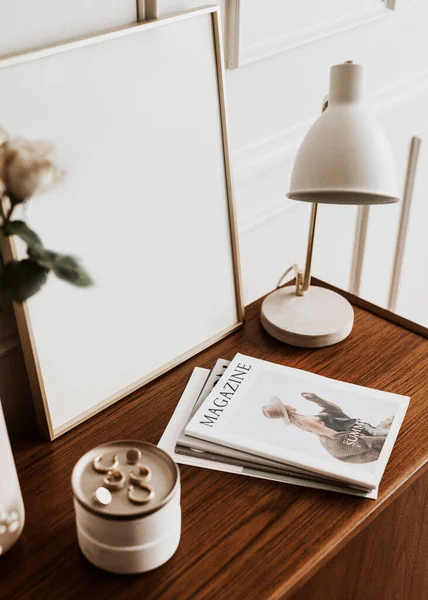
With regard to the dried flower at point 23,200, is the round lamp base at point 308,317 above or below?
below

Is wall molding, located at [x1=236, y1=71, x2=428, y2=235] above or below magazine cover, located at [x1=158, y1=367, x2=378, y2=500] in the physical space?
above

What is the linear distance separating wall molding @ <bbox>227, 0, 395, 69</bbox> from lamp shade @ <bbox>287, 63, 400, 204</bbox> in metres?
0.16

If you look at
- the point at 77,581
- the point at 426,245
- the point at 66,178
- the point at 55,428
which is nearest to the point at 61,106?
the point at 66,178

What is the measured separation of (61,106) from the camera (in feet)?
2.25

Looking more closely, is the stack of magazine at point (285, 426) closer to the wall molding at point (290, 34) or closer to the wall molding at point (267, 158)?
the wall molding at point (267, 158)

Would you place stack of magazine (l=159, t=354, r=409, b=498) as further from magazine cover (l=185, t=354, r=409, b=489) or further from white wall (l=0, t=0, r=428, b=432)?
white wall (l=0, t=0, r=428, b=432)

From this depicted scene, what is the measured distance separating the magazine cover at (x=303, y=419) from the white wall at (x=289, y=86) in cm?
29

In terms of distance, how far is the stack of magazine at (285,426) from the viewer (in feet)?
2.39

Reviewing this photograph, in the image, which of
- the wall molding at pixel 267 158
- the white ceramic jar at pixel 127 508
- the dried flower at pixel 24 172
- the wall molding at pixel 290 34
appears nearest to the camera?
the dried flower at pixel 24 172

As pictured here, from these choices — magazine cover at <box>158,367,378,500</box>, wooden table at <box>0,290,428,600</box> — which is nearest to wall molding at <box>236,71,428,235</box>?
wooden table at <box>0,290,428,600</box>

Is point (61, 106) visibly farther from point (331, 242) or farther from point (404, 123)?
point (404, 123)

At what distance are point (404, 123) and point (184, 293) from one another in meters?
0.68

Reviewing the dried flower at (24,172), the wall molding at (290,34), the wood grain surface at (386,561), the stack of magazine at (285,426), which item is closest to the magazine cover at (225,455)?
the stack of magazine at (285,426)

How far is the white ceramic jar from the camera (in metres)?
0.59
